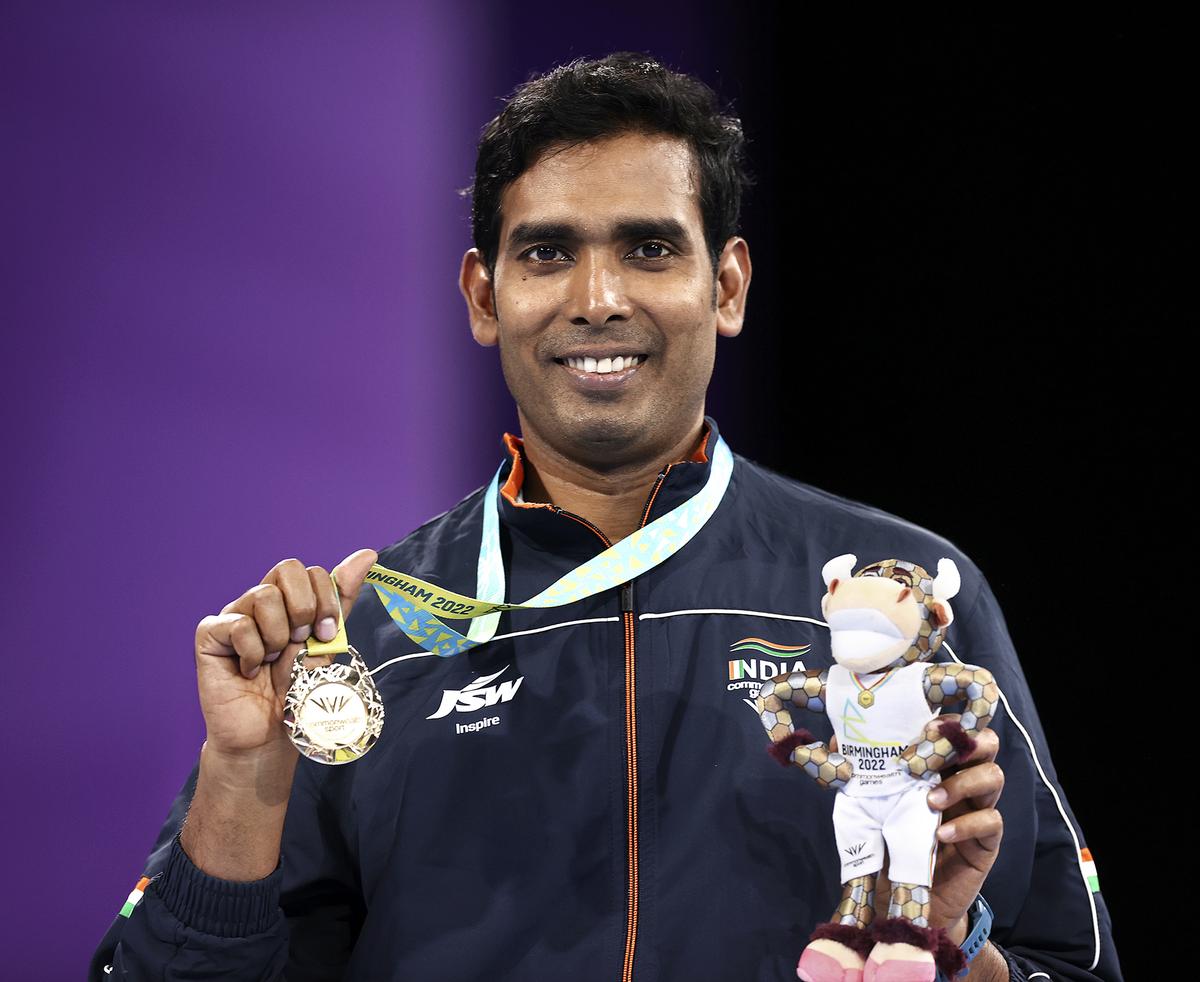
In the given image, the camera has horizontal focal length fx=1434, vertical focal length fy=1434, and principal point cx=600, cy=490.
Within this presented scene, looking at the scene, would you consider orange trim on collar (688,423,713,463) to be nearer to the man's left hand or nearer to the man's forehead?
the man's forehead

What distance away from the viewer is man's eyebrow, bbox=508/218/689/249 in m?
1.90

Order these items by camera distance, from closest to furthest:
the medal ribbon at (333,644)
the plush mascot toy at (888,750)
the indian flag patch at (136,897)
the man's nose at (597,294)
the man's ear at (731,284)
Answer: the plush mascot toy at (888,750) → the medal ribbon at (333,644) → the indian flag patch at (136,897) → the man's nose at (597,294) → the man's ear at (731,284)

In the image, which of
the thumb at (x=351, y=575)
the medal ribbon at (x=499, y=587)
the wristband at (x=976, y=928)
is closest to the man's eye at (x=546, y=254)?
the medal ribbon at (x=499, y=587)

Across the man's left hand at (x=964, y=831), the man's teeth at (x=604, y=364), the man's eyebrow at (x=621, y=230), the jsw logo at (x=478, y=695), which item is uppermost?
the man's eyebrow at (x=621, y=230)

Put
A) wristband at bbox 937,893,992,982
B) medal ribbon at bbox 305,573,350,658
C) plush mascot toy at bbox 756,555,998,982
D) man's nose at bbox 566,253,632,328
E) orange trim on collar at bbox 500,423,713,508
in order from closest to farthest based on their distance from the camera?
plush mascot toy at bbox 756,555,998,982, wristband at bbox 937,893,992,982, medal ribbon at bbox 305,573,350,658, man's nose at bbox 566,253,632,328, orange trim on collar at bbox 500,423,713,508

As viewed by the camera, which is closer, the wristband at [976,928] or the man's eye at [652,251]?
the wristband at [976,928]

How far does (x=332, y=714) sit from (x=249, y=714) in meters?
0.14

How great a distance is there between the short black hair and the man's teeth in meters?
0.23

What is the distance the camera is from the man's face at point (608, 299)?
189 cm

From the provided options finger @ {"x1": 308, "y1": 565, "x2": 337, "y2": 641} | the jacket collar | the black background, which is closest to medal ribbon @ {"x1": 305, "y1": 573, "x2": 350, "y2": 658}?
finger @ {"x1": 308, "y1": 565, "x2": 337, "y2": 641}

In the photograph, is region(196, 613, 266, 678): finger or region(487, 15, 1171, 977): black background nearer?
region(196, 613, 266, 678): finger

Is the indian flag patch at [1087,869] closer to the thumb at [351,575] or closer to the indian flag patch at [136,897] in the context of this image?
the thumb at [351,575]

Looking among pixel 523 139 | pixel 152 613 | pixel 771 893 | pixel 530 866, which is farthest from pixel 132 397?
A: pixel 771 893

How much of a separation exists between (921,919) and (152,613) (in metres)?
1.61
